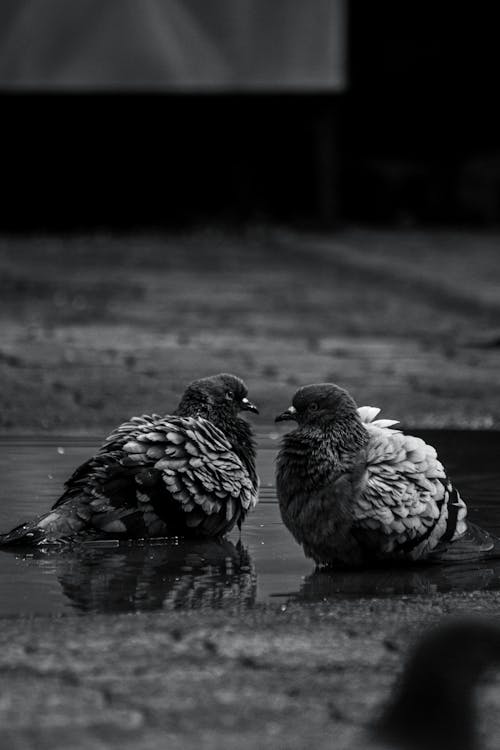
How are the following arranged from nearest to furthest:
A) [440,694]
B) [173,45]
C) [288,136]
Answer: [440,694]
[173,45]
[288,136]

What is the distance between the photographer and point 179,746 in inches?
127

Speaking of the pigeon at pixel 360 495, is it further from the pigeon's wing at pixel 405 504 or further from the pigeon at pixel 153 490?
the pigeon at pixel 153 490

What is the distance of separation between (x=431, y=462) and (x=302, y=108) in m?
17.6

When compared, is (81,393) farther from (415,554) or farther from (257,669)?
(257,669)

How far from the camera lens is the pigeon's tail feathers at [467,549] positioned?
5180 mm

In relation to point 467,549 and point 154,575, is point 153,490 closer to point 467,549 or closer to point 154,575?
point 154,575

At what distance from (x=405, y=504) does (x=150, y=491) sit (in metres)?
0.91

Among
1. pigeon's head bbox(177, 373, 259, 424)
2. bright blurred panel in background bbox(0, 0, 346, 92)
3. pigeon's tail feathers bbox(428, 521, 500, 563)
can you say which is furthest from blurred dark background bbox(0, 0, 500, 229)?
pigeon's tail feathers bbox(428, 521, 500, 563)

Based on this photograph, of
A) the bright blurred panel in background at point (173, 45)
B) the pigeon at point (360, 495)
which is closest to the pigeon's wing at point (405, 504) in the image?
the pigeon at point (360, 495)

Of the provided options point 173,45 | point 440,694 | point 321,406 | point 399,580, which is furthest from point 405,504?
point 173,45

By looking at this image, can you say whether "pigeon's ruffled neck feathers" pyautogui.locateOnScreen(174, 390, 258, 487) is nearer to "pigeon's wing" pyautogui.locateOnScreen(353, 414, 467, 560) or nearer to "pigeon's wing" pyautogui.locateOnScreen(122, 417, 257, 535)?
"pigeon's wing" pyautogui.locateOnScreen(122, 417, 257, 535)

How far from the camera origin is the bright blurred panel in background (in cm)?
2058

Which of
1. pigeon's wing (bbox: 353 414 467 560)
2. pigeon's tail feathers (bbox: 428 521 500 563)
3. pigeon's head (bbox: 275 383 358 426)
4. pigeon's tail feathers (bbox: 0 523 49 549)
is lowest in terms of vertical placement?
pigeon's tail feathers (bbox: 428 521 500 563)

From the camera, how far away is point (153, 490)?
5.36 metres
